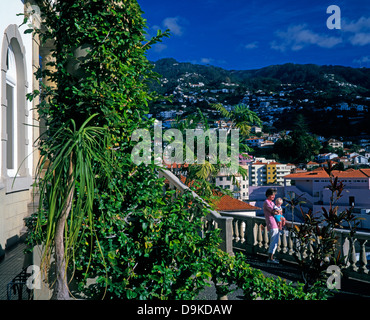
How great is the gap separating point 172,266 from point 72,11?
2.57 m

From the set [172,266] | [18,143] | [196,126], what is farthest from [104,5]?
[18,143]

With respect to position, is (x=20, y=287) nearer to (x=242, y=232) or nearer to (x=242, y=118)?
(x=242, y=232)

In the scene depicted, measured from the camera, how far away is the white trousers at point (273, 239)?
7.01 metres

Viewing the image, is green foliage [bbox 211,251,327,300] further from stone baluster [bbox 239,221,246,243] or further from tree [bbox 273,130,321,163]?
tree [bbox 273,130,321,163]

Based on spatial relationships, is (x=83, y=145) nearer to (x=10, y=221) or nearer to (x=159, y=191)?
(x=159, y=191)

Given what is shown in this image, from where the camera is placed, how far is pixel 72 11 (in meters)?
3.05

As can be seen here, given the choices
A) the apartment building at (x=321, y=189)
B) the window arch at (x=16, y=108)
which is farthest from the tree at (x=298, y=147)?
the window arch at (x=16, y=108)

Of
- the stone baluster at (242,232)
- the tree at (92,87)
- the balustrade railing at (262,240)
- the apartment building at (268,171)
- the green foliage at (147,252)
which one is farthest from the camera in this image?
the apartment building at (268,171)

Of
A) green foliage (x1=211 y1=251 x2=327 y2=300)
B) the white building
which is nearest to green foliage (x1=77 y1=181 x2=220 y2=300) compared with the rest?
green foliage (x1=211 y1=251 x2=327 y2=300)

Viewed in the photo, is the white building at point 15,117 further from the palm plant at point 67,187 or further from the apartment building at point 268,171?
the apartment building at point 268,171

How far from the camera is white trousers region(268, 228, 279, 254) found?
7010mm

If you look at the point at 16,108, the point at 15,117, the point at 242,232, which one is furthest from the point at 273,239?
the point at 16,108

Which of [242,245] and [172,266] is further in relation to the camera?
[242,245]
